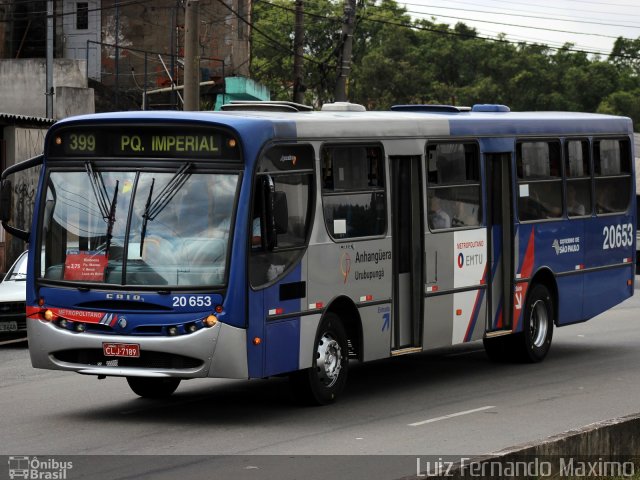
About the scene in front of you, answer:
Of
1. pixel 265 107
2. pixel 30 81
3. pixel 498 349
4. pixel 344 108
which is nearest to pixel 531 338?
pixel 498 349

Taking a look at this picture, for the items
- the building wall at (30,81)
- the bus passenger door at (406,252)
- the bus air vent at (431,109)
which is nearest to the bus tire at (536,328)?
the bus air vent at (431,109)

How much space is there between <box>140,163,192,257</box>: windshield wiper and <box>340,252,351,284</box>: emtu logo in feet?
6.36

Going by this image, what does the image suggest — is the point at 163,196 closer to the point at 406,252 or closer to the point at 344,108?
the point at 406,252

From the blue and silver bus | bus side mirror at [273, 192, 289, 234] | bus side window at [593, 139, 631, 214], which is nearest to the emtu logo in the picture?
the blue and silver bus

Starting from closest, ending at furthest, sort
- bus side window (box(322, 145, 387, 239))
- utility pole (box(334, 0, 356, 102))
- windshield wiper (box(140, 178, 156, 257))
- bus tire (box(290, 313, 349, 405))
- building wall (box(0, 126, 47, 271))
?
windshield wiper (box(140, 178, 156, 257)) → bus tire (box(290, 313, 349, 405)) → bus side window (box(322, 145, 387, 239)) → building wall (box(0, 126, 47, 271)) → utility pole (box(334, 0, 356, 102))

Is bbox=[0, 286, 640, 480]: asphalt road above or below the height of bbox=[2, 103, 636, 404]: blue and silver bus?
below

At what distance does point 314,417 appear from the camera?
12.0 metres

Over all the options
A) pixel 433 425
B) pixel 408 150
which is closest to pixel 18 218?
pixel 408 150

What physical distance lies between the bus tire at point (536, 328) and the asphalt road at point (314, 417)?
29 cm

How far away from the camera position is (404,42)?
305 ft

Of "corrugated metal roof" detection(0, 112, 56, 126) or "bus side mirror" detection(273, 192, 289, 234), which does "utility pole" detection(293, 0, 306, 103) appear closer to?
"corrugated metal roof" detection(0, 112, 56, 126)

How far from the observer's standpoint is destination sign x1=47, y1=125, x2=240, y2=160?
11.6m

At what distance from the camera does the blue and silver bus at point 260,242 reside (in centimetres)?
1144

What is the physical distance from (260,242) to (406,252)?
8.93 feet
